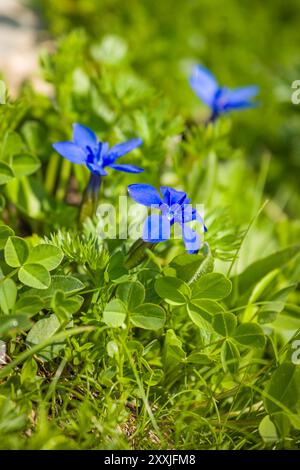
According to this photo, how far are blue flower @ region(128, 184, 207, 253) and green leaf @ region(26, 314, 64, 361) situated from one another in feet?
0.95

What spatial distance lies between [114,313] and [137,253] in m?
0.17

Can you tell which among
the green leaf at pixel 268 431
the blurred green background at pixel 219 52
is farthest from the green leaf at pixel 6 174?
the blurred green background at pixel 219 52

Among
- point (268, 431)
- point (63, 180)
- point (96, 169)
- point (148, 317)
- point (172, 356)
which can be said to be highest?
point (96, 169)

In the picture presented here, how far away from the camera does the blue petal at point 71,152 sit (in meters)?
1.51

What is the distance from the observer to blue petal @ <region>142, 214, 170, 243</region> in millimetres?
1332

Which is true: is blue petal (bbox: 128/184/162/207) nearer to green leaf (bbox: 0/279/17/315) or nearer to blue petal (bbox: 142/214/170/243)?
blue petal (bbox: 142/214/170/243)

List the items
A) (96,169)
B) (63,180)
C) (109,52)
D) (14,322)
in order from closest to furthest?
(14,322), (96,169), (63,180), (109,52)

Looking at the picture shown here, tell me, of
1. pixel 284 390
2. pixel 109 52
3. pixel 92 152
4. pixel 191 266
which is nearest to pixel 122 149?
pixel 92 152

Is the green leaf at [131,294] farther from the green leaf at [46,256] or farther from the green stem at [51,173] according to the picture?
the green stem at [51,173]

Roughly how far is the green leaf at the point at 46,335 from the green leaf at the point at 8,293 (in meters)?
0.08

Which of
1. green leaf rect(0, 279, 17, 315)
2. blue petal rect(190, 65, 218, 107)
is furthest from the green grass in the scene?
blue petal rect(190, 65, 218, 107)

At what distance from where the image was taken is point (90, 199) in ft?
5.48

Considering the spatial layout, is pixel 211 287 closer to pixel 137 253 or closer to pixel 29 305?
pixel 137 253

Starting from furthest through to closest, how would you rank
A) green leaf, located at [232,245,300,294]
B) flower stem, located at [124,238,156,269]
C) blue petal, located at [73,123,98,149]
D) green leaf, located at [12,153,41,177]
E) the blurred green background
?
the blurred green background < green leaf, located at [232,245,300,294] < green leaf, located at [12,153,41,177] < blue petal, located at [73,123,98,149] < flower stem, located at [124,238,156,269]
